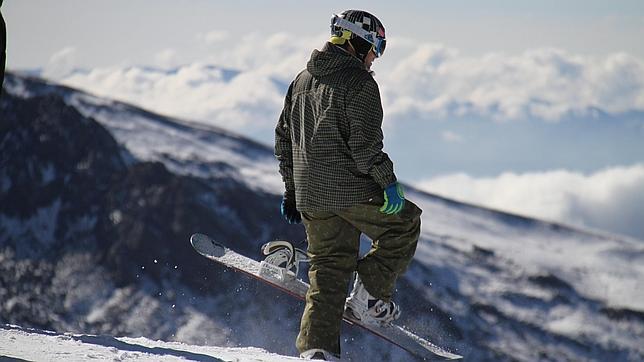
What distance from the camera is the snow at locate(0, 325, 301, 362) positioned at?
4418mm

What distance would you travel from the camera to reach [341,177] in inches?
221

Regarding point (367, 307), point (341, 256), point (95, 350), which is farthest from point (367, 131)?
point (95, 350)

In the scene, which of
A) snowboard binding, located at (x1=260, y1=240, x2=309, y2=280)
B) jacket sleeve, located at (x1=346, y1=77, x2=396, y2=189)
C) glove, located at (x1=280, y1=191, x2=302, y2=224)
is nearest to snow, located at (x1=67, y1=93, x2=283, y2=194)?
snowboard binding, located at (x1=260, y1=240, x2=309, y2=280)

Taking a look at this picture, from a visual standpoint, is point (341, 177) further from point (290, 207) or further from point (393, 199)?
point (290, 207)

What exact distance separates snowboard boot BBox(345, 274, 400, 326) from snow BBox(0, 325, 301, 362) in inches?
38.1

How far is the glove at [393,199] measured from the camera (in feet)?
18.2

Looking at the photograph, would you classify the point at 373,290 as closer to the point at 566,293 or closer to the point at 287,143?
the point at 287,143

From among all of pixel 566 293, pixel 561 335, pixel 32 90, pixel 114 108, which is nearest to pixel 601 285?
pixel 566 293

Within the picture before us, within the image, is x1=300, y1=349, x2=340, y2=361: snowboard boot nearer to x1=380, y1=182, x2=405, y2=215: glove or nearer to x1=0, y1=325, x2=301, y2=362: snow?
x1=0, y1=325, x2=301, y2=362: snow

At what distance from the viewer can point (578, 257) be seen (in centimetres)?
2378

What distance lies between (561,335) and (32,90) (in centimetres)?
1640

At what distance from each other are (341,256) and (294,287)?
946 mm

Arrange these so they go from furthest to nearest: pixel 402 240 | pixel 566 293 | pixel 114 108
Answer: pixel 114 108 < pixel 566 293 < pixel 402 240

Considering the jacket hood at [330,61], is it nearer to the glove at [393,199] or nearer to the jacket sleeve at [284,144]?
the jacket sleeve at [284,144]
